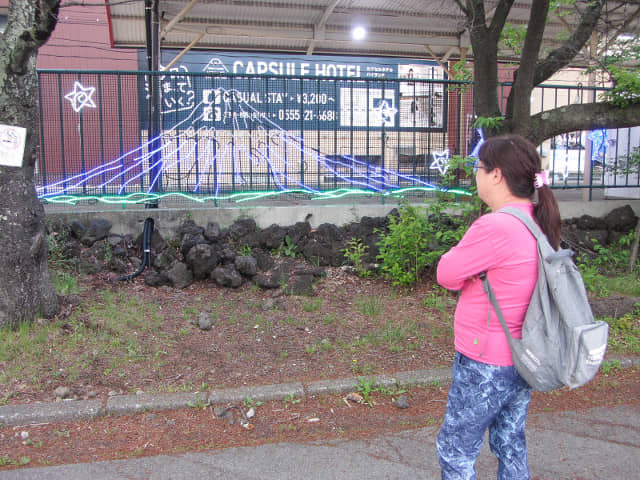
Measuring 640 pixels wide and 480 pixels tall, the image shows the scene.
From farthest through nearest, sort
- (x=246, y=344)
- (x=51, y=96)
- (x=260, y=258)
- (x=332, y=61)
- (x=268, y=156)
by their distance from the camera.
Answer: (x=332, y=61)
(x=268, y=156)
(x=51, y=96)
(x=260, y=258)
(x=246, y=344)

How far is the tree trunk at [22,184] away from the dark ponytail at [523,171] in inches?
158

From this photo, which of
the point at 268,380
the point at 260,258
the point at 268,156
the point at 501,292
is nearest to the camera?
the point at 501,292

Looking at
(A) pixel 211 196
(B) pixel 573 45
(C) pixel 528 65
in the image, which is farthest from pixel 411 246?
(A) pixel 211 196

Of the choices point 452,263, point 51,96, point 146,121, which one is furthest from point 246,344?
point 51,96

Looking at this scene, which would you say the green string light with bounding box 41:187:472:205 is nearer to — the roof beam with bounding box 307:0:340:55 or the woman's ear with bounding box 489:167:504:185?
the roof beam with bounding box 307:0:340:55

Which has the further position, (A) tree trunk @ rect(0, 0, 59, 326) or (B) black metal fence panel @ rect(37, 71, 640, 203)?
(B) black metal fence panel @ rect(37, 71, 640, 203)

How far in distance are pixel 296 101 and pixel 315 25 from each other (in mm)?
3530

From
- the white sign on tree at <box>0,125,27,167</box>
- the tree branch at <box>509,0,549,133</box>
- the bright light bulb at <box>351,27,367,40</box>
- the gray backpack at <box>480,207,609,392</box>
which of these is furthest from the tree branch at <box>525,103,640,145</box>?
the bright light bulb at <box>351,27,367,40</box>

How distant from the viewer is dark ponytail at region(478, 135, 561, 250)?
7.17 ft

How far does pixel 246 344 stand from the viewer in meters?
4.87

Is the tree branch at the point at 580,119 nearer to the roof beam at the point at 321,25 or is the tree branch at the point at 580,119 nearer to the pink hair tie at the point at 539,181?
the pink hair tie at the point at 539,181

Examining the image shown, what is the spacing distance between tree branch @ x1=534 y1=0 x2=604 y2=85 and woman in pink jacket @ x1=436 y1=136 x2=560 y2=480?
4.56 meters

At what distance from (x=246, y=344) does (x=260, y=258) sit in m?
1.91

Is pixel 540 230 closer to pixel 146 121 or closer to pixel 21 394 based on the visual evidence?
pixel 21 394
